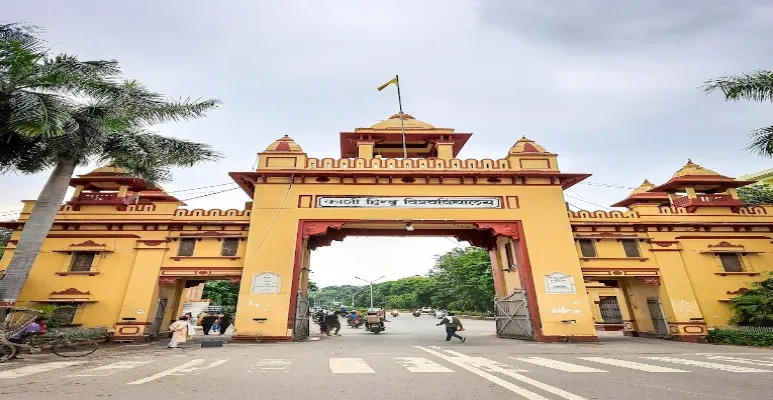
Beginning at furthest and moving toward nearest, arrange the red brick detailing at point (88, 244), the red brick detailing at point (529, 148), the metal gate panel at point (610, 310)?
the metal gate panel at point (610, 310) < the red brick detailing at point (529, 148) < the red brick detailing at point (88, 244)

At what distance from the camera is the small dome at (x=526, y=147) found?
1730cm

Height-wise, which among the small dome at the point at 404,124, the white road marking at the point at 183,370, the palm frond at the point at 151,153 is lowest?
the white road marking at the point at 183,370

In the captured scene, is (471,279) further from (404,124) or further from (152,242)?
(152,242)

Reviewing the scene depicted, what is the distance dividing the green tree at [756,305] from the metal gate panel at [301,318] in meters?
17.7

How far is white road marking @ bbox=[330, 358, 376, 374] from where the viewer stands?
6609 mm

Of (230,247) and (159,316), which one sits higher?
(230,247)

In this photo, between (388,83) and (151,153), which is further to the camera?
(388,83)

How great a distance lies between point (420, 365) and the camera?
24.2 ft

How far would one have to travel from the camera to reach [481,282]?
39.2 m

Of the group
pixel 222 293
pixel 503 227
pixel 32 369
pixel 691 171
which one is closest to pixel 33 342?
pixel 32 369

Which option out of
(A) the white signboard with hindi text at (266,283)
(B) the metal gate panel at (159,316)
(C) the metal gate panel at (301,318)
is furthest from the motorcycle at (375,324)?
(B) the metal gate panel at (159,316)

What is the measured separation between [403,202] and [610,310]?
16371mm

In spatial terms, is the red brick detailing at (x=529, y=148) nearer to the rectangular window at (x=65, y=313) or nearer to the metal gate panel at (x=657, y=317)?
the metal gate panel at (x=657, y=317)

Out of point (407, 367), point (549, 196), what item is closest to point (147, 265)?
point (407, 367)
